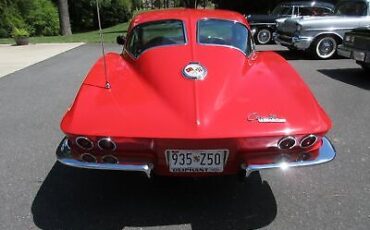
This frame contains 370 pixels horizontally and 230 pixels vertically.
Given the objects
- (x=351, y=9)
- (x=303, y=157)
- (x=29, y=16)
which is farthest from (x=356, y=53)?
(x=29, y=16)

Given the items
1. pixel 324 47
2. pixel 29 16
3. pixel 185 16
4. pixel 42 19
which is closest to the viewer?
pixel 185 16

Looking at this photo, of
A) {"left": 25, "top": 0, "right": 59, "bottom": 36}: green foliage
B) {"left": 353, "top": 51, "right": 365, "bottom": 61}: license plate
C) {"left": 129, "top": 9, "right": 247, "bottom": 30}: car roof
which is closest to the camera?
{"left": 129, "top": 9, "right": 247, "bottom": 30}: car roof

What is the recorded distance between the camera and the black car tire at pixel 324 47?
11406mm

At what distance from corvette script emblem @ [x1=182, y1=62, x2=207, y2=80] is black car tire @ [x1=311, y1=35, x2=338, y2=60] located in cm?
829

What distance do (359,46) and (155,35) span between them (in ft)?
19.3

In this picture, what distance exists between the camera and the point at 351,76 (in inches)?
362

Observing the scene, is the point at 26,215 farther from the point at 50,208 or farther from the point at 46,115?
the point at 46,115

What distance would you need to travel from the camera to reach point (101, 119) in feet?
10.6

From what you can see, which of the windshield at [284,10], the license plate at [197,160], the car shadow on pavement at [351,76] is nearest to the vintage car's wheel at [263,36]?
the windshield at [284,10]

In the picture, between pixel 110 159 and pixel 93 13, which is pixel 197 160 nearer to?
pixel 110 159

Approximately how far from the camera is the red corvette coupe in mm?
3080

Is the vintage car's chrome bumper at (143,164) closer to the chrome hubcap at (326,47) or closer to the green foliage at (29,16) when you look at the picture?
the chrome hubcap at (326,47)

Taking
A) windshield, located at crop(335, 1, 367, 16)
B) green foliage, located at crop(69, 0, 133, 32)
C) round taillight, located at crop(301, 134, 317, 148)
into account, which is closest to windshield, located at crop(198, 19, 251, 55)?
round taillight, located at crop(301, 134, 317, 148)

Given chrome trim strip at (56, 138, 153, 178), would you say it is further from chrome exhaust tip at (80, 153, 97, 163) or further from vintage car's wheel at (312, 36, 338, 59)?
vintage car's wheel at (312, 36, 338, 59)
